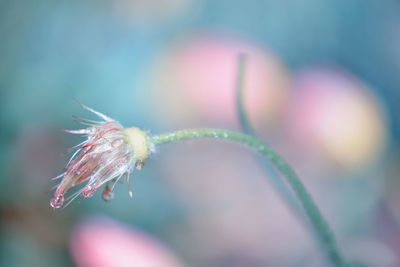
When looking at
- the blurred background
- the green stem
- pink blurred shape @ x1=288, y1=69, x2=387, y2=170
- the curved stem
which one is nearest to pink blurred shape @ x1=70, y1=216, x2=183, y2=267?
the blurred background

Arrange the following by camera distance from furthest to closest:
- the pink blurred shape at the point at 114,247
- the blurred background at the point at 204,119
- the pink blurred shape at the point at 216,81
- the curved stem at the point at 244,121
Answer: the pink blurred shape at the point at 216,81
the blurred background at the point at 204,119
the pink blurred shape at the point at 114,247
the curved stem at the point at 244,121

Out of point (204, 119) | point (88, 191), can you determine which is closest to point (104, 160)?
point (88, 191)

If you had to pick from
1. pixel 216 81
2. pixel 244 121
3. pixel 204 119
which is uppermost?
pixel 216 81

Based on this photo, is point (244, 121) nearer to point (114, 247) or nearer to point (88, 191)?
point (88, 191)

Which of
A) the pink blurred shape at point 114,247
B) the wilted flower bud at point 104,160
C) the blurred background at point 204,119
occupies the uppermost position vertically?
the blurred background at point 204,119

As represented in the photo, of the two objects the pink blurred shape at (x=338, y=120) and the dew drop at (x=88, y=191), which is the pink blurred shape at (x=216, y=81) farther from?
the dew drop at (x=88, y=191)

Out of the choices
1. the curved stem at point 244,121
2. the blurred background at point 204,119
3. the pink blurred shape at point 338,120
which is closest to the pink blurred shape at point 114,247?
the blurred background at point 204,119

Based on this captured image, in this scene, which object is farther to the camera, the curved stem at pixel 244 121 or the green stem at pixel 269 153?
→ the curved stem at pixel 244 121

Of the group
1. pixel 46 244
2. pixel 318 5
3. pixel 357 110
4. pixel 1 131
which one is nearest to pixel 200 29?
pixel 318 5
